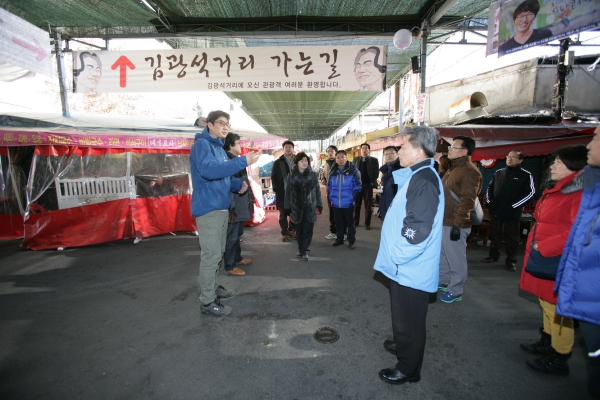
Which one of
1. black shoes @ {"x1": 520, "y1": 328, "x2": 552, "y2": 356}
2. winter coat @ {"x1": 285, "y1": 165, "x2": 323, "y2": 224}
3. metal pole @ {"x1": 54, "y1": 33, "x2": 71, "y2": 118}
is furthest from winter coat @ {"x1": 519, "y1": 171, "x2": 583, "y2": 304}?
metal pole @ {"x1": 54, "y1": 33, "x2": 71, "y2": 118}

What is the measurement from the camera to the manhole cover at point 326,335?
2.81m

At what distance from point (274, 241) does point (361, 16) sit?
563cm

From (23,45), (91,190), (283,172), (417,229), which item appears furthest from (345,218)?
(23,45)

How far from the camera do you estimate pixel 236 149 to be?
429 centimetres

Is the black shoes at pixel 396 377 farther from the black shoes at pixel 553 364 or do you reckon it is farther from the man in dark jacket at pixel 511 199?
the man in dark jacket at pixel 511 199

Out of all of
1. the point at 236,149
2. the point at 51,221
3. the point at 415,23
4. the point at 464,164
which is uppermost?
the point at 415,23

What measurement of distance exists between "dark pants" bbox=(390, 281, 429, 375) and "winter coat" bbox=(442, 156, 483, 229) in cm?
167

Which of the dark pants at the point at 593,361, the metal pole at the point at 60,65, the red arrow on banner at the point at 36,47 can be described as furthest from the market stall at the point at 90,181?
the dark pants at the point at 593,361

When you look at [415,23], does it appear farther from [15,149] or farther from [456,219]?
[15,149]

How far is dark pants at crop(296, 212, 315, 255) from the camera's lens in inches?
197

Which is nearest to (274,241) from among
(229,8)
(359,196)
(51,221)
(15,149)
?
(359,196)

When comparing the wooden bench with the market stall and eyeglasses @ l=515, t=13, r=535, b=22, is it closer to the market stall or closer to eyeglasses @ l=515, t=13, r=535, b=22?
the market stall

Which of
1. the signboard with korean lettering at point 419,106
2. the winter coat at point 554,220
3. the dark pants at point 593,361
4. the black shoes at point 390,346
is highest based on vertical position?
the signboard with korean lettering at point 419,106

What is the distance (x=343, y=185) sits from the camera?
5543 mm
